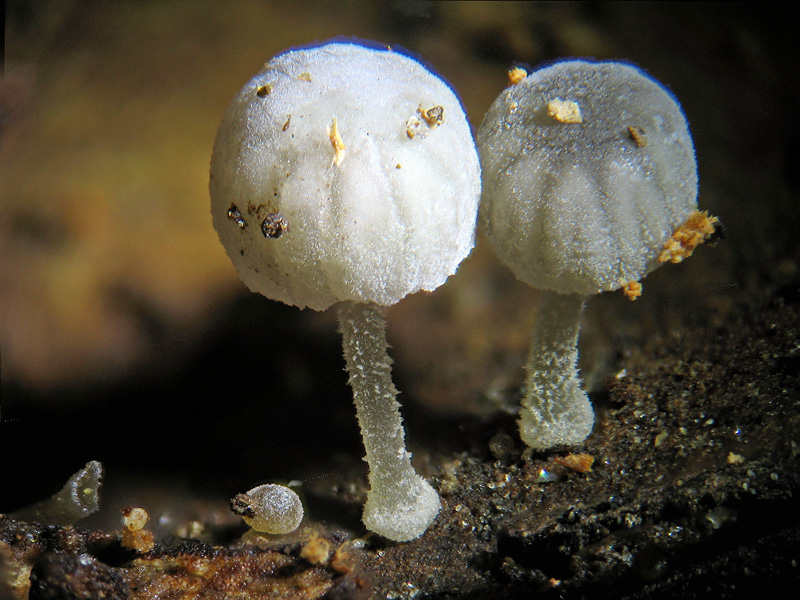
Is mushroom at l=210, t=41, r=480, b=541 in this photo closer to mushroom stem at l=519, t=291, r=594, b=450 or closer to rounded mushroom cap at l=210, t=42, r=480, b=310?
rounded mushroom cap at l=210, t=42, r=480, b=310

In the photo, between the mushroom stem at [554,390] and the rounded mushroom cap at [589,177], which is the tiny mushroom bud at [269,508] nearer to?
the mushroom stem at [554,390]

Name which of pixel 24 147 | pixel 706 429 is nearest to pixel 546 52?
pixel 706 429

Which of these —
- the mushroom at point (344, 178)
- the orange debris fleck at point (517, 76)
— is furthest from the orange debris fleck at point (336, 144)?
the orange debris fleck at point (517, 76)

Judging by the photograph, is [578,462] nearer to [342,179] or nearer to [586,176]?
[586,176]

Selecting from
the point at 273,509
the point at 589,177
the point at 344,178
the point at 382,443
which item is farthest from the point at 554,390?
the point at 344,178

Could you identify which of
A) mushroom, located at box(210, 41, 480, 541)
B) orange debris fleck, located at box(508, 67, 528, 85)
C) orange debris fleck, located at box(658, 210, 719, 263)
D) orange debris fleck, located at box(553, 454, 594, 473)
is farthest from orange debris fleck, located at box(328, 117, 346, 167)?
orange debris fleck, located at box(553, 454, 594, 473)

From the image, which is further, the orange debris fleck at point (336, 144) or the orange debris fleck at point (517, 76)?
the orange debris fleck at point (517, 76)

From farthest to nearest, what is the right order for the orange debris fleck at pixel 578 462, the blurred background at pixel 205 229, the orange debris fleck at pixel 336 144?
1. the blurred background at pixel 205 229
2. the orange debris fleck at pixel 578 462
3. the orange debris fleck at pixel 336 144

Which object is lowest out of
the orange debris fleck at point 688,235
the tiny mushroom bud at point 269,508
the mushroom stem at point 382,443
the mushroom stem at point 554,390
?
the tiny mushroom bud at point 269,508
